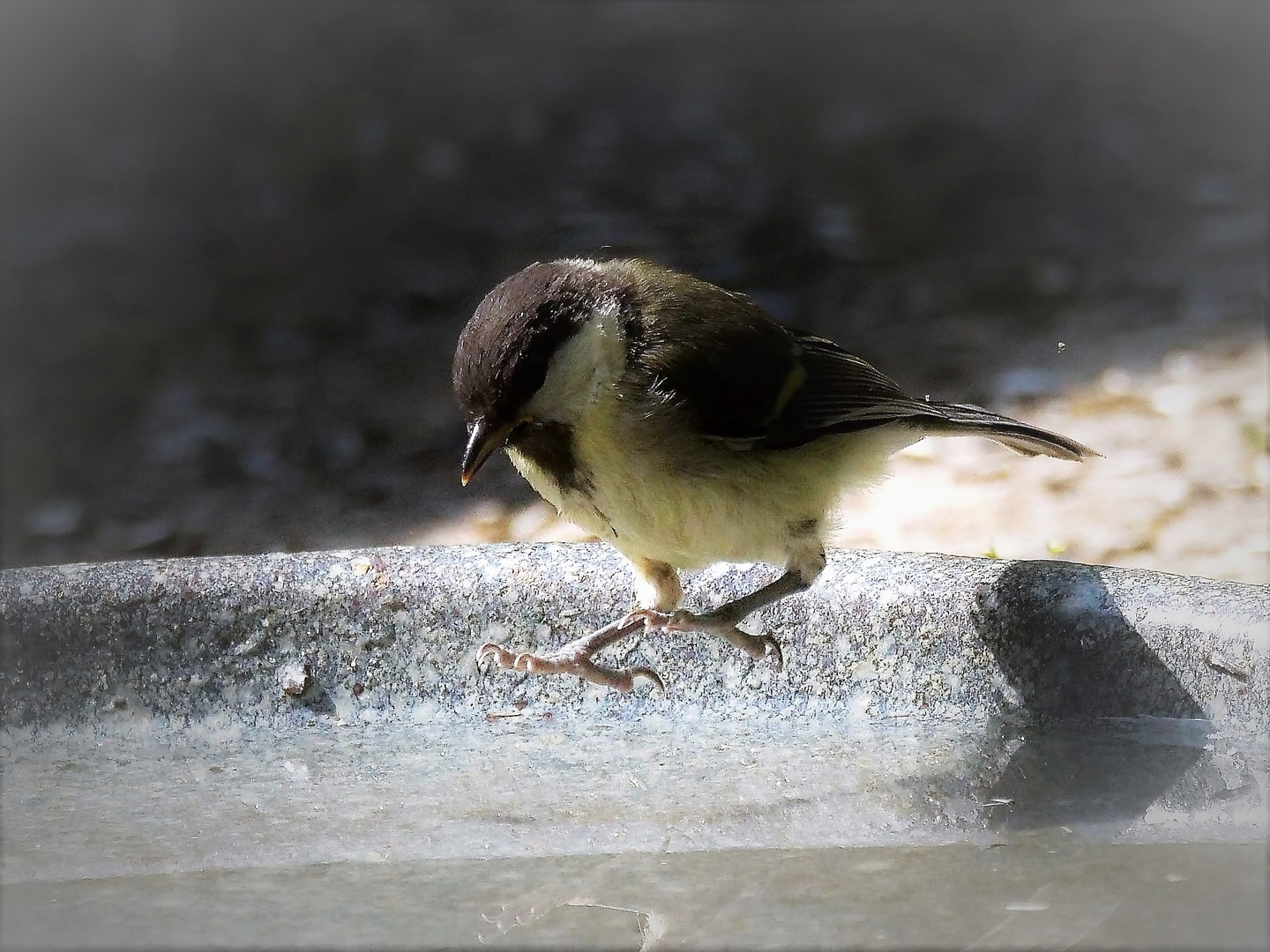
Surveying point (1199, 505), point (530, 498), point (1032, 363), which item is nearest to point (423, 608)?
point (530, 498)

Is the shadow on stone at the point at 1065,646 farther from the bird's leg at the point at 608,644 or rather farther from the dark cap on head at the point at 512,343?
the dark cap on head at the point at 512,343

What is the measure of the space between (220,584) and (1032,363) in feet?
13.6

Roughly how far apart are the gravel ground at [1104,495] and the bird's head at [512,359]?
1.96 metres

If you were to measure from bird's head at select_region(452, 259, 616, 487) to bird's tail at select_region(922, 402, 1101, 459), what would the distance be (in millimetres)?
929

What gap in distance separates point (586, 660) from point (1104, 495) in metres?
2.67

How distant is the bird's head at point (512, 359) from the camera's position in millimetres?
2578

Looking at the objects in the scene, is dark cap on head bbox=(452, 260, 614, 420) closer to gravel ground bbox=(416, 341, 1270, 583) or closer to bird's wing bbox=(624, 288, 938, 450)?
bird's wing bbox=(624, 288, 938, 450)

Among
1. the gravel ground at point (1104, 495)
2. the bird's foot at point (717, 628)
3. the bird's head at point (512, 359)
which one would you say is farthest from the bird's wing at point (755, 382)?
the gravel ground at point (1104, 495)

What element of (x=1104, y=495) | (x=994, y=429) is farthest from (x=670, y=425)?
(x=1104, y=495)

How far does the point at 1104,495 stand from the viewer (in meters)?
4.91

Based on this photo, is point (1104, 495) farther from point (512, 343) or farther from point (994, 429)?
point (512, 343)

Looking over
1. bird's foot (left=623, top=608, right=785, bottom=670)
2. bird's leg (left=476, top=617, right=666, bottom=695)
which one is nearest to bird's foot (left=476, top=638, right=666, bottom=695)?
bird's leg (left=476, top=617, right=666, bottom=695)

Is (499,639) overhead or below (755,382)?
below

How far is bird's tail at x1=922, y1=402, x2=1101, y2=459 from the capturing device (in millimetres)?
3205
